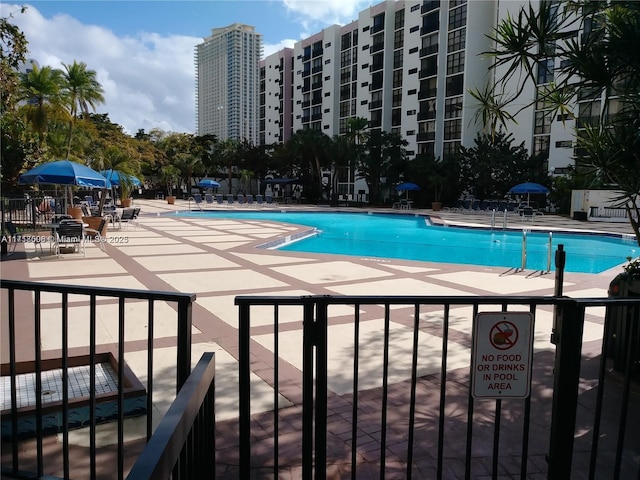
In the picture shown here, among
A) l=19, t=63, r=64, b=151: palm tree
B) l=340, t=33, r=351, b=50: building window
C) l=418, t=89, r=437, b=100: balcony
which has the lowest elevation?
l=19, t=63, r=64, b=151: palm tree

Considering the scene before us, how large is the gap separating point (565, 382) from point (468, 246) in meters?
16.3

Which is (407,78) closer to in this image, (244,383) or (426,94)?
(426,94)

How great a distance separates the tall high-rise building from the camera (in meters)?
121

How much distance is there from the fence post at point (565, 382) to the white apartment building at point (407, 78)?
3902 cm

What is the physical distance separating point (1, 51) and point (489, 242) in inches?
652

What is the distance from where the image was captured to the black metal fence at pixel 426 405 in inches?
96.1

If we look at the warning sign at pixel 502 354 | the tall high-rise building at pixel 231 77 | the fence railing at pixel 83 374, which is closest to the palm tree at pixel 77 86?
the fence railing at pixel 83 374

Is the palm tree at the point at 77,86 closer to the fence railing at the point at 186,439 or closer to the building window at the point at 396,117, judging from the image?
the fence railing at the point at 186,439

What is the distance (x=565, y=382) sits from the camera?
7.95 ft

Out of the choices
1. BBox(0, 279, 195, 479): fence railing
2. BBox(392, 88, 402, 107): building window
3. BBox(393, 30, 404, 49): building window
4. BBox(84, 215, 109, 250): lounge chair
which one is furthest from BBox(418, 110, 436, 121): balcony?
BBox(0, 279, 195, 479): fence railing

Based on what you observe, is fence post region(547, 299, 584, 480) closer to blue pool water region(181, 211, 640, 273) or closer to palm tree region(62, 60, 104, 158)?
blue pool water region(181, 211, 640, 273)

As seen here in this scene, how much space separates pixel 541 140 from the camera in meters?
43.2

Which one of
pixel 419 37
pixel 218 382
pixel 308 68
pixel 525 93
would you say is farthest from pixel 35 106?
pixel 308 68

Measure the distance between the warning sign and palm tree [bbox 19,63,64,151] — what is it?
80.0 feet
